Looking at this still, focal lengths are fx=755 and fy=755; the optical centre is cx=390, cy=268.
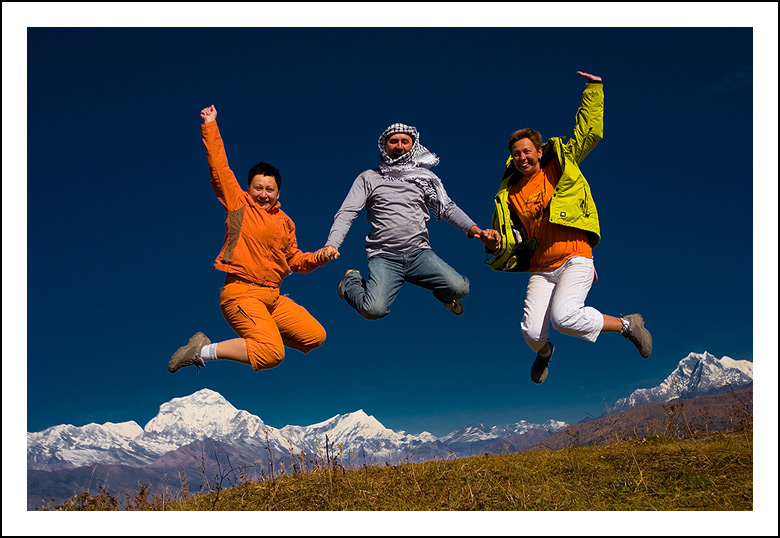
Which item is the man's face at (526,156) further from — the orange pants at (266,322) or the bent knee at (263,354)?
the bent knee at (263,354)

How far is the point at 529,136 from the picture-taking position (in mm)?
8938

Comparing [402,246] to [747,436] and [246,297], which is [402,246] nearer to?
[246,297]

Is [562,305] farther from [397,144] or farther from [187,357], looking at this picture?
[187,357]

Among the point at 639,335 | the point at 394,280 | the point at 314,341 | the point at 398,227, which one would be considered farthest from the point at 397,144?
the point at 639,335

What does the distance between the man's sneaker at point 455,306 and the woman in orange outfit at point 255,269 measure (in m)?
1.68

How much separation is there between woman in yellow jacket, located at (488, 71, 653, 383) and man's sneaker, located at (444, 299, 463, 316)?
718mm

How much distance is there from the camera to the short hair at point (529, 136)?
8.94 m

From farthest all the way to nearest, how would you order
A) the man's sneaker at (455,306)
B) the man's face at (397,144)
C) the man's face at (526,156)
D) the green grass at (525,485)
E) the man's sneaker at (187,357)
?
the man's sneaker at (455,306), the man's face at (397,144), the man's face at (526,156), the green grass at (525,485), the man's sneaker at (187,357)

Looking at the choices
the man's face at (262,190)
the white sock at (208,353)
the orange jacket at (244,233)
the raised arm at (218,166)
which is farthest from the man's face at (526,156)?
the white sock at (208,353)

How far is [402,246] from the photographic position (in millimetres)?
9078

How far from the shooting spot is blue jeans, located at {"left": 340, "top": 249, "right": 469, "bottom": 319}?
8820mm

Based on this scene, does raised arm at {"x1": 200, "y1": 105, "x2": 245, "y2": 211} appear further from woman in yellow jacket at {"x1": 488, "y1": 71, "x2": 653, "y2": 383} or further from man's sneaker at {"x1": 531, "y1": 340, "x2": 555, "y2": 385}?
man's sneaker at {"x1": 531, "y1": 340, "x2": 555, "y2": 385}

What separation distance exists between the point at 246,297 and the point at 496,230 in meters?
3.02

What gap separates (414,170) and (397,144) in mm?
382
